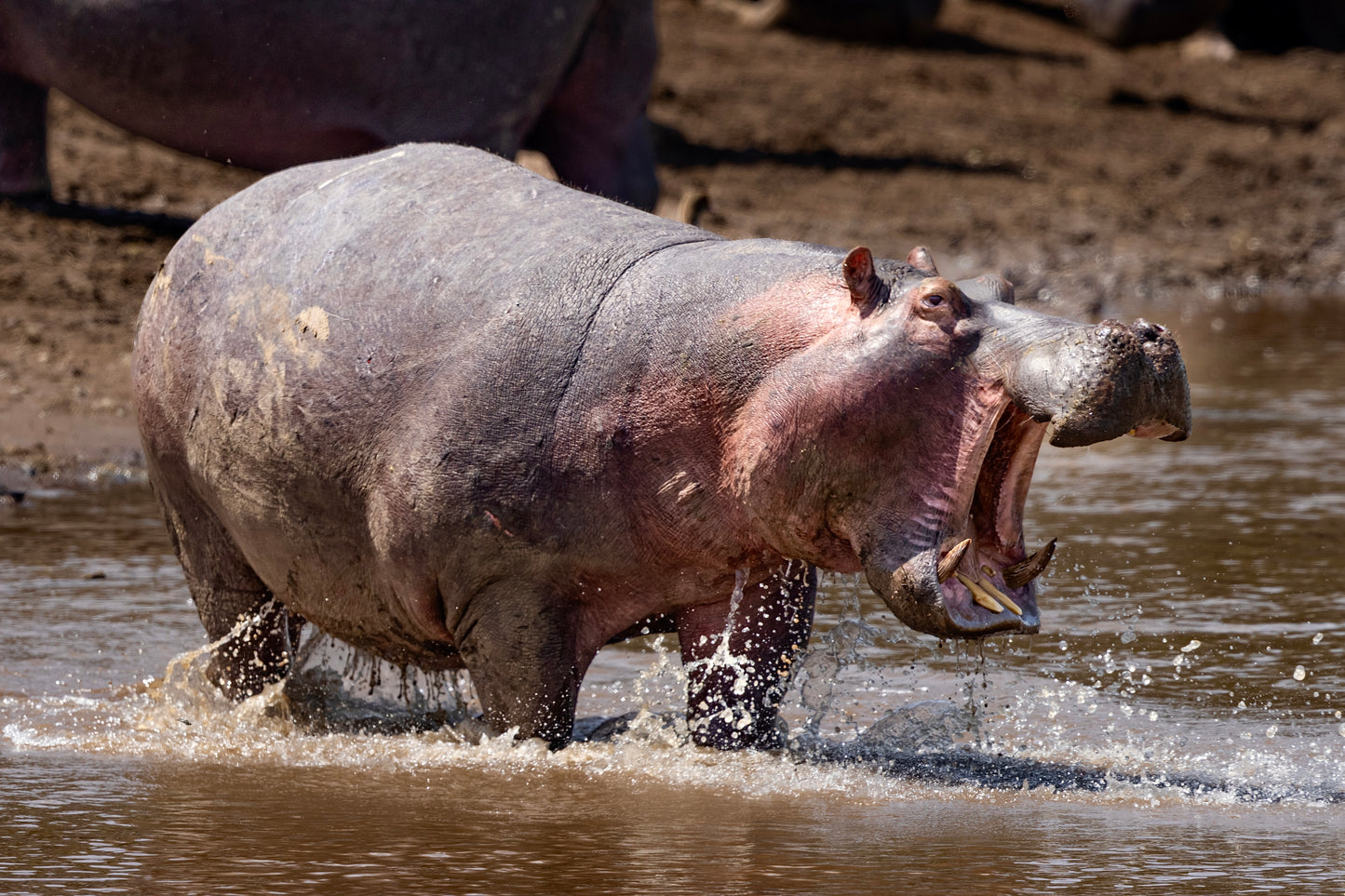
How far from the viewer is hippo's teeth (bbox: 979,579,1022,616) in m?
3.72

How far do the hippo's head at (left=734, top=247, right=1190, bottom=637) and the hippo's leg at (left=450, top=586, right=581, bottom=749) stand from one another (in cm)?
50

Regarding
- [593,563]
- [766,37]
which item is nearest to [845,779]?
[593,563]

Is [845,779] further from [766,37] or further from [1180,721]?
[766,37]

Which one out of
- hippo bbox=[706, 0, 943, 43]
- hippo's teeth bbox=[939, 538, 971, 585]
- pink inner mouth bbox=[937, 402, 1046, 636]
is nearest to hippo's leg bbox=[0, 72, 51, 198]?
pink inner mouth bbox=[937, 402, 1046, 636]

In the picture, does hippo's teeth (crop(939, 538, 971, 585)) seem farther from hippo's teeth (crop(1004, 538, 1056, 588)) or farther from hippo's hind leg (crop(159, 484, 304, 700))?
hippo's hind leg (crop(159, 484, 304, 700))

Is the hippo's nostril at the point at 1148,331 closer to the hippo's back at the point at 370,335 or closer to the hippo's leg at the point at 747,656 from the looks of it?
the hippo's leg at the point at 747,656

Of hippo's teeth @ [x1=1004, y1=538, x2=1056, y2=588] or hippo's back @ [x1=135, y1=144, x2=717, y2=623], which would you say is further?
hippo's back @ [x1=135, y1=144, x2=717, y2=623]

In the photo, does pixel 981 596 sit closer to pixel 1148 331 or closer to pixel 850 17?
pixel 1148 331

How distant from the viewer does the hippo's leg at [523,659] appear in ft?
13.4

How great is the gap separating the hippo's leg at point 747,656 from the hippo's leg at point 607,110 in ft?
18.3

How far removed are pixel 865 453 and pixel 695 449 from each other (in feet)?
1.16

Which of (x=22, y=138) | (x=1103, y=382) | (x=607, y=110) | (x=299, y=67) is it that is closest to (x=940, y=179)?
(x=607, y=110)

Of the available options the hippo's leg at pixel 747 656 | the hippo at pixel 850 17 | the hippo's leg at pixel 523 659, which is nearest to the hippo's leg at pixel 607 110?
the hippo's leg at pixel 747 656

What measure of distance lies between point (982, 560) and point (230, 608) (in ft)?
6.07
